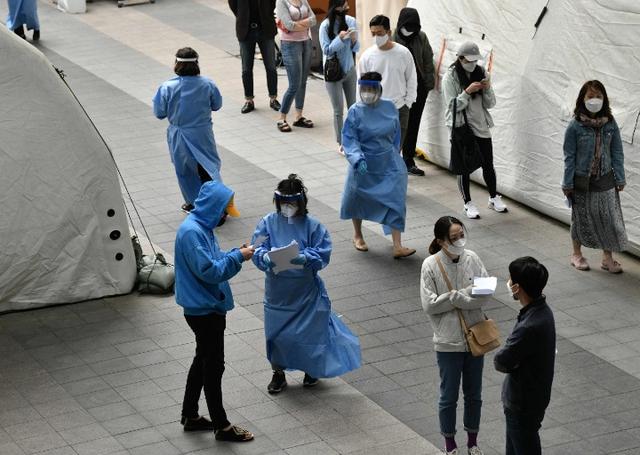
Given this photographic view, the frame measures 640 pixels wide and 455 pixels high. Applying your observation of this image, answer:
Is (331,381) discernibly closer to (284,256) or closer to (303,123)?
(284,256)

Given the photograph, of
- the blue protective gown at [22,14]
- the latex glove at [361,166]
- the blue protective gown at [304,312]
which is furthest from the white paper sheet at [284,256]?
the blue protective gown at [22,14]

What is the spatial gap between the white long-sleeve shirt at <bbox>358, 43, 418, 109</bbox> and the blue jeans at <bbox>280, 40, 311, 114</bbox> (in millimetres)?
2266

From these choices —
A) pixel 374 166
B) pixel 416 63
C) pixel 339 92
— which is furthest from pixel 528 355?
pixel 339 92

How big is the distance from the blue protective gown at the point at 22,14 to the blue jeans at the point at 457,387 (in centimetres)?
1324

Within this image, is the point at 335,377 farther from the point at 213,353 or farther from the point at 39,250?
the point at 39,250

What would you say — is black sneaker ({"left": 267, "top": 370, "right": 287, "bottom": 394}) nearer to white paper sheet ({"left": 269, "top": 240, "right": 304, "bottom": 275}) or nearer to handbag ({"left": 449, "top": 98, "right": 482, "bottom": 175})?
white paper sheet ({"left": 269, "top": 240, "right": 304, "bottom": 275})

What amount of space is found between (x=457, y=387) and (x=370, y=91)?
12.8 feet

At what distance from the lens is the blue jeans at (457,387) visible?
8.15 metres

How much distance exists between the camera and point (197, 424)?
28.8 ft

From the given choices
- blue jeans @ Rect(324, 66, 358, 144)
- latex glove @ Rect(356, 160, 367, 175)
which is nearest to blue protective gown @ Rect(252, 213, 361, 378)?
latex glove @ Rect(356, 160, 367, 175)

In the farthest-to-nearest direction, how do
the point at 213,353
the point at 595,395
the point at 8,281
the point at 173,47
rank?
the point at 173,47 → the point at 8,281 → the point at 595,395 → the point at 213,353

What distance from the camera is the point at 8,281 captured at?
10.6m

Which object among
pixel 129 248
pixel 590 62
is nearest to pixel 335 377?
A: pixel 129 248

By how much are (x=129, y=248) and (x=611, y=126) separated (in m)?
4.10
